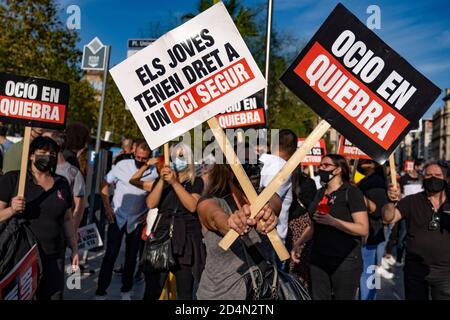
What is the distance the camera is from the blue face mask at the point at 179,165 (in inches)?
196

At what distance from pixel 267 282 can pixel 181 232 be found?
2.04 m

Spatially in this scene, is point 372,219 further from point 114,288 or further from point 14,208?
point 14,208

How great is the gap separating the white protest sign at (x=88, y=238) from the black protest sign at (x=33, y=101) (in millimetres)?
2309

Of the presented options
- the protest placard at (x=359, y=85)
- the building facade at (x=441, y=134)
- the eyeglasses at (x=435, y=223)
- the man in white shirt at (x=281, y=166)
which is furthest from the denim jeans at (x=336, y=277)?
the building facade at (x=441, y=134)

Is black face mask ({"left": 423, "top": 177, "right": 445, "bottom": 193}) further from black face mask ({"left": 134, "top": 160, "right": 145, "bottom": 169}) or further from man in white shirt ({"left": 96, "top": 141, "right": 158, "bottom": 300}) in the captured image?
black face mask ({"left": 134, "top": 160, "right": 145, "bottom": 169})

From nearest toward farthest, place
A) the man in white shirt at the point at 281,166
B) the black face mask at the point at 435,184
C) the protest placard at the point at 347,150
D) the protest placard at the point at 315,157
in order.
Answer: the black face mask at the point at 435,184 → the man in white shirt at the point at 281,166 → the protest placard at the point at 347,150 → the protest placard at the point at 315,157

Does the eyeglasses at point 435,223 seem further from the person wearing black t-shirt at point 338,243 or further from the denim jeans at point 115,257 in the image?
the denim jeans at point 115,257

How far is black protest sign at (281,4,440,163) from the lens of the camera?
2756 millimetres

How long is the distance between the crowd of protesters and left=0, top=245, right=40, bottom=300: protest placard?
0.71 ft

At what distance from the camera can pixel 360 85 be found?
279 cm

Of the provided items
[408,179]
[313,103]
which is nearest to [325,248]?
[313,103]

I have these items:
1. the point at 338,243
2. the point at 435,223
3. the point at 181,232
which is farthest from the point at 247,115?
the point at 435,223

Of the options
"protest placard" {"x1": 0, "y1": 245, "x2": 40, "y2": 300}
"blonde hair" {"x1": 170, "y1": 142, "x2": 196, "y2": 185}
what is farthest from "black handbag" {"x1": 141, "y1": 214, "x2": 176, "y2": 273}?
"protest placard" {"x1": 0, "y1": 245, "x2": 40, "y2": 300}
